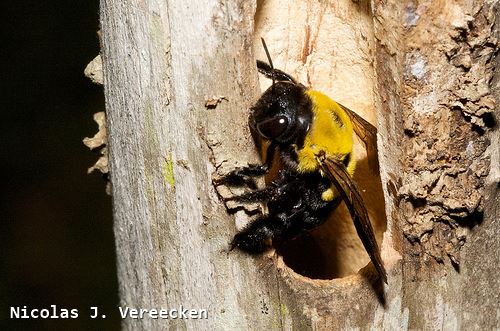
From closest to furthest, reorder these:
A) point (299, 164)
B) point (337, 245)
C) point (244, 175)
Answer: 1. point (244, 175)
2. point (299, 164)
3. point (337, 245)

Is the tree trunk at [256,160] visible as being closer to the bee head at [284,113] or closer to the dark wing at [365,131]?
the bee head at [284,113]

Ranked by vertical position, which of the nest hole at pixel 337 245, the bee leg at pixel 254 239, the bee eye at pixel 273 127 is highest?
the bee eye at pixel 273 127

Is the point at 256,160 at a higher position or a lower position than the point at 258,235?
higher

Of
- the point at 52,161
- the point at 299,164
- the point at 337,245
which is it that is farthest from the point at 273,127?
the point at 52,161

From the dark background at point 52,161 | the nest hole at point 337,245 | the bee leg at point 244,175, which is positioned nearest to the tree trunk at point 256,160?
the bee leg at point 244,175

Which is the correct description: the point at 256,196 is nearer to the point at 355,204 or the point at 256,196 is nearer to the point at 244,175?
the point at 244,175

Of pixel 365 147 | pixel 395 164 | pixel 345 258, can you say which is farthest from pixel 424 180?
pixel 345 258

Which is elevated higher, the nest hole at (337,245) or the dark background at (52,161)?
the dark background at (52,161)

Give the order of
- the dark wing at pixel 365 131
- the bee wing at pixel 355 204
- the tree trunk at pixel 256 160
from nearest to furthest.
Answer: the tree trunk at pixel 256 160
the bee wing at pixel 355 204
the dark wing at pixel 365 131
